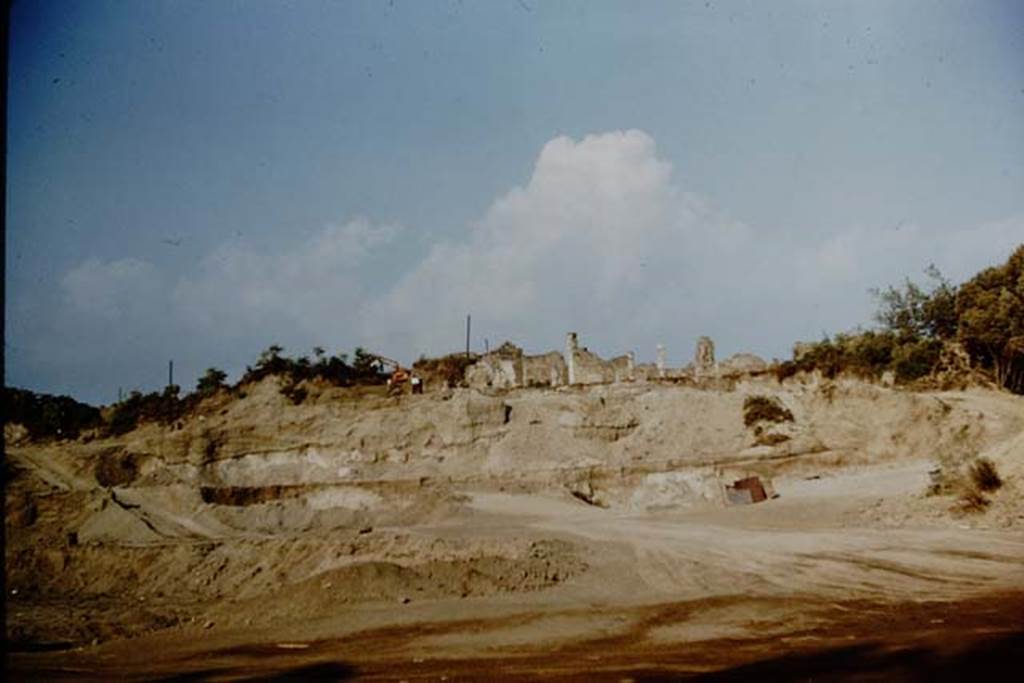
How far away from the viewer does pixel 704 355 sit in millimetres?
44438

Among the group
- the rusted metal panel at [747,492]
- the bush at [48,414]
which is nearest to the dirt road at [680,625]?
the rusted metal panel at [747,492]

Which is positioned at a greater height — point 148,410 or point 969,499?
point 148,410

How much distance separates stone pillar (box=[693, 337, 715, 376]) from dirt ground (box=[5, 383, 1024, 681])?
8.00 m

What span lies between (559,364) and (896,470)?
25101 mm

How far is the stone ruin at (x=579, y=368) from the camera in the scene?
142 ft

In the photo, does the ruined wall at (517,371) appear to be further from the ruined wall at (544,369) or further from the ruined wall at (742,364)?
the ruined wall at (742,364)

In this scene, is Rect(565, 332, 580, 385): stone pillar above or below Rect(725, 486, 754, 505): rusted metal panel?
above

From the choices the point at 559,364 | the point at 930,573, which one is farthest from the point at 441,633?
the point at 559,364

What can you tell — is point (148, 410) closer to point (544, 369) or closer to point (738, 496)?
point (544, 369)

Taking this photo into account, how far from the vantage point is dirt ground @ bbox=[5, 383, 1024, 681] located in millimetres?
9969

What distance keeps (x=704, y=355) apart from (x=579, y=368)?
7.67 m

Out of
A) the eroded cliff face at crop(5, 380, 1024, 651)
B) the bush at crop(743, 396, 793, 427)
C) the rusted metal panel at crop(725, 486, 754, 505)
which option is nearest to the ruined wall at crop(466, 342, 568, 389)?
the eroded cliff face at crop(5, 380, 1024, 651)

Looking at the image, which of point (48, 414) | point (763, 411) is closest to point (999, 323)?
point (763, 411)

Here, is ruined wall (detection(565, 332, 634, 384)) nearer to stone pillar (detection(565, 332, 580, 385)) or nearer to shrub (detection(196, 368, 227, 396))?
stone pillar (detection(565, 332, 580, 385))
